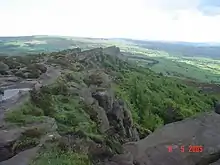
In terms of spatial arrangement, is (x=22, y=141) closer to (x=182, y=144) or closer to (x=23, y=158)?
(x=23, y=158)

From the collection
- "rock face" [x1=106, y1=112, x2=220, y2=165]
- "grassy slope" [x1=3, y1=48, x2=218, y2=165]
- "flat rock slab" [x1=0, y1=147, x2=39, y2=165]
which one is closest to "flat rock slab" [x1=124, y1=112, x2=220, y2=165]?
"rock face" [x1=106, y1=112, x2=220, y2=165]

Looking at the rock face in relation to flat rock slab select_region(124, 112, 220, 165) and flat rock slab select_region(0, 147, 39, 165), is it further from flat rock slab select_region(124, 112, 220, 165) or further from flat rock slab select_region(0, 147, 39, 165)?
flat rock slab select_region(0, 147, 39, 165)

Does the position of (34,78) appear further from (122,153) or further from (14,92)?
(122,153)

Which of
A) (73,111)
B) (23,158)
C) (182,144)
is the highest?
(23,158)

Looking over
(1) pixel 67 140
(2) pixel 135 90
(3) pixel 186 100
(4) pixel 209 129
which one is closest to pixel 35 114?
(1) pixel 67 140

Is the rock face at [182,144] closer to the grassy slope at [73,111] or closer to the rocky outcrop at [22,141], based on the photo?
the grassy slope at [73,111]

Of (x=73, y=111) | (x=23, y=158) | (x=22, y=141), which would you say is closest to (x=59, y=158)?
(x=23, y=158)

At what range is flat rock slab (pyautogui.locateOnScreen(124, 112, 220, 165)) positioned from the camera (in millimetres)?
28203

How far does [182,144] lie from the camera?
3019cm

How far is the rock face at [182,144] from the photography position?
92.4 ft

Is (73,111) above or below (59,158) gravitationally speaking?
below
